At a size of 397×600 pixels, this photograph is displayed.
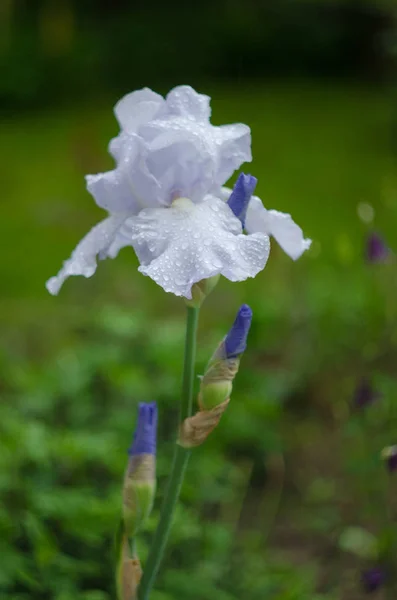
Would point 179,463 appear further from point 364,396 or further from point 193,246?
point 364,396

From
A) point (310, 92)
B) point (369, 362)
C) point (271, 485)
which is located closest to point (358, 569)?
point (271, 485)

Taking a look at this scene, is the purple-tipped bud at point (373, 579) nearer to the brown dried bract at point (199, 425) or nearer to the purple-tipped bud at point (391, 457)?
the purple-tipped bud at point (391, 457)

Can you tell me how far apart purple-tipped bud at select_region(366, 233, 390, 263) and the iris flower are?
0.88 metres

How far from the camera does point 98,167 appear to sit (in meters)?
3.84

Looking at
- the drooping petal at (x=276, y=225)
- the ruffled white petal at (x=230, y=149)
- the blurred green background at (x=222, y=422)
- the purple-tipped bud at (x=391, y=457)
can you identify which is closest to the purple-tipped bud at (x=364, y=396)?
the blurred green background at (x=222, y=422)

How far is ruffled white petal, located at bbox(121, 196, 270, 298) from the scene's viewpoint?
98cm

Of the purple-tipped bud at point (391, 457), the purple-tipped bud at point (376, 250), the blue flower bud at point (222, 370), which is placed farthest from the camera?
the purple-tipped bud at point (376, 250)

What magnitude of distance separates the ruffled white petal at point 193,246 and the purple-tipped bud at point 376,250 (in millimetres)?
1027

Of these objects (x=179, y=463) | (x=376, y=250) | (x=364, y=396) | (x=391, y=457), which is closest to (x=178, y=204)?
(x=179, y=463)

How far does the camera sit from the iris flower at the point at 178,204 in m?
0.99

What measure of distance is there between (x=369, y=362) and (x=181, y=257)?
1.53 metres

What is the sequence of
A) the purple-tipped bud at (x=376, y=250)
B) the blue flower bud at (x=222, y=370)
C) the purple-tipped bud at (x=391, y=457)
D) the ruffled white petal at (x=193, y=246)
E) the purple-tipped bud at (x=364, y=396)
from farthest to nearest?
the purple-tipped bud at (x=376, y=250)
the purple-tipped bud at (x=364, y=396)
the purple-tipped bud at (x=391, y=457)
the blue flower bud at (x=222, y=370)
the ruffled white petal at (x=193, y=246)

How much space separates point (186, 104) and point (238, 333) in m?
0.32

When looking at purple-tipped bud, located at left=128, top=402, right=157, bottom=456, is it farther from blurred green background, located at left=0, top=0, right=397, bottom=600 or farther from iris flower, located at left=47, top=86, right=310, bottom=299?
blurred green background, located at left=0, top=0, right=397, bottom=600
